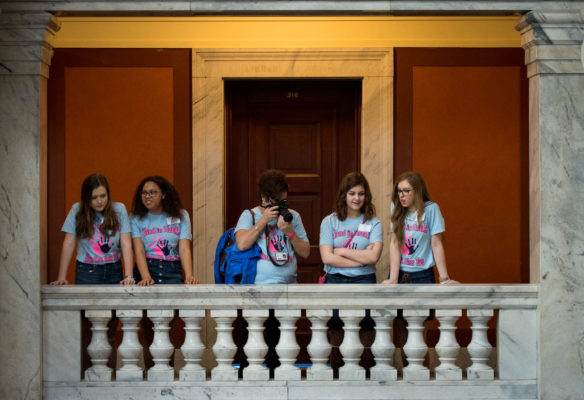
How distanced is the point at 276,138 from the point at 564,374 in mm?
3399

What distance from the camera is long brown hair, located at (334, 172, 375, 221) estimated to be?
5185mm

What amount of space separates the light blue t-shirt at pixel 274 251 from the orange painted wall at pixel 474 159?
84.0 inches

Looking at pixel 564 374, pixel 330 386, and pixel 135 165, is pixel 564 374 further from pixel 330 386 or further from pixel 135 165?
pixel 135 165

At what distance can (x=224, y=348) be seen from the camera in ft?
15.9

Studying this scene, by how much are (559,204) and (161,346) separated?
7.98ft

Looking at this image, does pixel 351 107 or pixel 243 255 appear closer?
pixel 243 255

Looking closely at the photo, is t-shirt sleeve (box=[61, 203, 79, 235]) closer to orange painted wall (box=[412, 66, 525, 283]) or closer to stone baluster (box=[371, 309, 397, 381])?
stone baluster (box=[371, 309, 397, 381])

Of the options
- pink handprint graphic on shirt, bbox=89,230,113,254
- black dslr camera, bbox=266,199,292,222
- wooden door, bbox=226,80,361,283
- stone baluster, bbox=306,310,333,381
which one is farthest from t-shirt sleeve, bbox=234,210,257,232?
wooden door, bbox=226,80,361,283

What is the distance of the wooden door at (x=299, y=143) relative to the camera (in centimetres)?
731

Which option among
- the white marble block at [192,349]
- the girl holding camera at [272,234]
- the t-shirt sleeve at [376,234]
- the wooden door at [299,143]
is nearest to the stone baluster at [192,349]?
the white marble block at [192,349]

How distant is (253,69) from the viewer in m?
6.95

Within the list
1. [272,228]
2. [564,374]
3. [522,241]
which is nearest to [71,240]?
[272,228]

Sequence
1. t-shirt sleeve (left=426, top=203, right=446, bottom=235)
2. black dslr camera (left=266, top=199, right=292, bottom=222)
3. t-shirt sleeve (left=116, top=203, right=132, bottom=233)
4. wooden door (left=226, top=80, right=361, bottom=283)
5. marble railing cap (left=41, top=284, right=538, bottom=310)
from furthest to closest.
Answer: wooden door (left=226, top=80, right=361, bottom=283), t-shirt sleeve (left=116, top=203, right=132, bottom=233), t-shirt sleeve (left=426, top=203, right=446, bottom=235), black dslr camera (left=266, top=199, right=292, bottom=222), marble railing cap (left=41, top=284, right=538, bottom=310)

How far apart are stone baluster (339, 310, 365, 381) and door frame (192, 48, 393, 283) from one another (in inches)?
82.5
